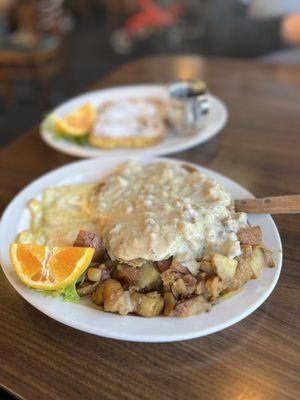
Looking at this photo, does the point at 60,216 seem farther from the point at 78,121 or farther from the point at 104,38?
the point at 104,38

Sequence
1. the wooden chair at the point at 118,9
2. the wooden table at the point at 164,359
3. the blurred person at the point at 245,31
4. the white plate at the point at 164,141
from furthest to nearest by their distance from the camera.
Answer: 1. the wooden chair at the point at 118,9
2. the blurred person at the point at 245,31
3. the white plate at the point at 164,141
4. the wooden table at the point at 164,359

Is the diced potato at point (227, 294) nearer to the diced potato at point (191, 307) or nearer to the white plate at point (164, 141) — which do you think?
the diced potato at point (191, 307)

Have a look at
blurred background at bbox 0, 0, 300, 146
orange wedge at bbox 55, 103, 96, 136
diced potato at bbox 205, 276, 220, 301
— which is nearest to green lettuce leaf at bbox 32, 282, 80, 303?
diced potato at bbox 205, 276, 220, 301

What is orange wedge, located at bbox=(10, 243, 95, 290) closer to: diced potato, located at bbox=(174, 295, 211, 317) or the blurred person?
diced potato, located at bbox=(174, 295, 211, 317)

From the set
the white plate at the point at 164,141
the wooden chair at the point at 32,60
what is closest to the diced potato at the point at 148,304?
the white plate at the point at 164,141

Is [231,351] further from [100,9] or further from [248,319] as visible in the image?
[100,9]
